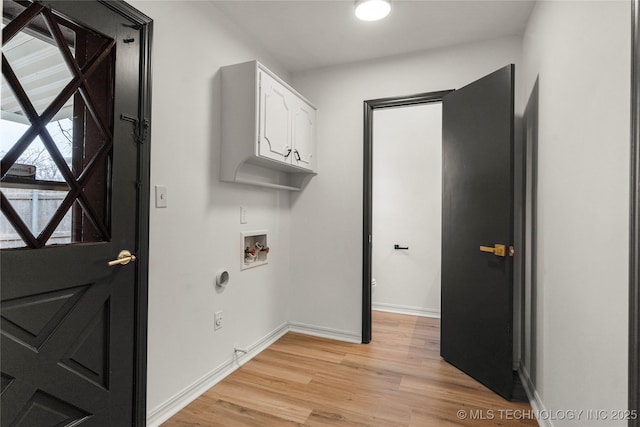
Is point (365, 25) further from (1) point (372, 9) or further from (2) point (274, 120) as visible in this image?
(2) point (274, 120)

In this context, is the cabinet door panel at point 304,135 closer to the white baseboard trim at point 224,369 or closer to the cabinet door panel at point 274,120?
the cabinet door panel at point 274,120

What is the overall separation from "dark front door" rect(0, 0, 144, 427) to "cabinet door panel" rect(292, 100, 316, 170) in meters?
1.32

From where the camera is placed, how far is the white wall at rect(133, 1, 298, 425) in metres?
1.87

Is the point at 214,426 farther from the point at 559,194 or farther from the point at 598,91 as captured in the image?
the point at 598,91

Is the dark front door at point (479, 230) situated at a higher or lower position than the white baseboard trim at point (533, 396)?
higher

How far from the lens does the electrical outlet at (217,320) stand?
2.31m

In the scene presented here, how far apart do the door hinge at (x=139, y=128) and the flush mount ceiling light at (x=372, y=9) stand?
1.46m

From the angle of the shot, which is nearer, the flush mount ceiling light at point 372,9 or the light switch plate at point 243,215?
the flush mount ceiling light at point 372,9

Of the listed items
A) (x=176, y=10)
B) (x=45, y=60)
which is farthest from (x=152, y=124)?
(x=176, y=10)

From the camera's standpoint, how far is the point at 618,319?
43.1 inches

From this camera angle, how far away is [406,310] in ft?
13.0

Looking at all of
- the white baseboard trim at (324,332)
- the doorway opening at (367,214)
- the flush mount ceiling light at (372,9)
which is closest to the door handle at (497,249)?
the doorway opening at (367,214)

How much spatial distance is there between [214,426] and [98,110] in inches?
65.8

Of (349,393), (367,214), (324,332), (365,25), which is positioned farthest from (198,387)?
(365,25)
